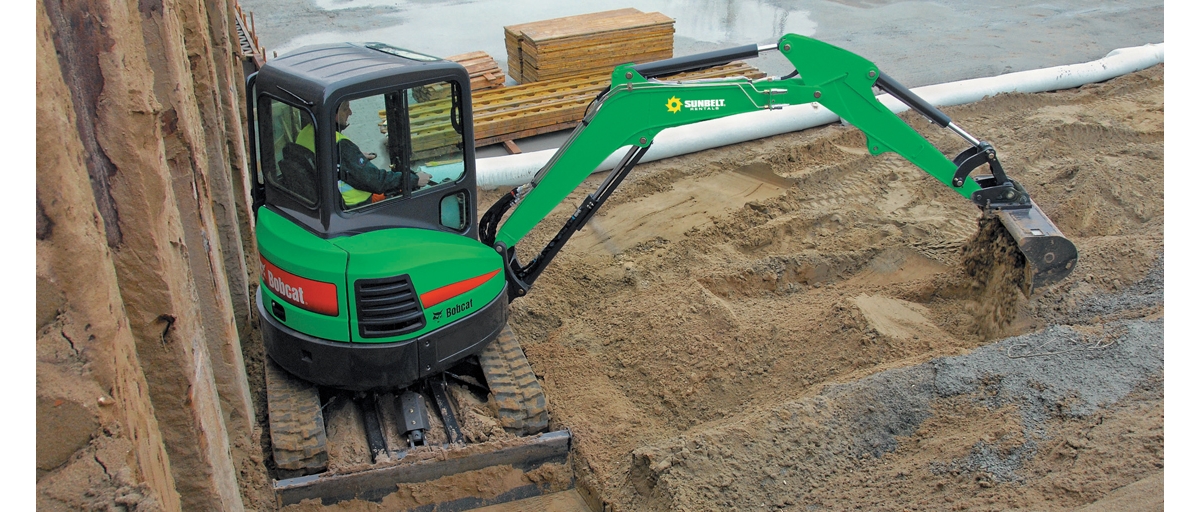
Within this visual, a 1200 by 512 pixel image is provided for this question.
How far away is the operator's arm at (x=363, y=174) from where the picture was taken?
521 centimetres

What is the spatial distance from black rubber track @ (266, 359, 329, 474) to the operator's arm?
1.43m

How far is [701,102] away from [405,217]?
2.12 meters

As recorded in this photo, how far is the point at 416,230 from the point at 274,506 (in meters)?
1.86

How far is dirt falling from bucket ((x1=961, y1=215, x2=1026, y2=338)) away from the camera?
667 cm

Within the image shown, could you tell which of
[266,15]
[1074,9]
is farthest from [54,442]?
[1074,9]

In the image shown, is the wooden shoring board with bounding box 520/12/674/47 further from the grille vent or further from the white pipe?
the grille vent

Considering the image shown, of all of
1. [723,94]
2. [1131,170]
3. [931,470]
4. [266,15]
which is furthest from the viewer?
[266,15]

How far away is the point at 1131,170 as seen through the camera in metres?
9.27

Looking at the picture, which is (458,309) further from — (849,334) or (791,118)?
(791,118)

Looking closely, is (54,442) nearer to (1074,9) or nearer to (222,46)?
(222,46)

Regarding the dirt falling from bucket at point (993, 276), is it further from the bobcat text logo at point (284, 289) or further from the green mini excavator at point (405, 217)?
the bobcat text logo at point (284, 289)

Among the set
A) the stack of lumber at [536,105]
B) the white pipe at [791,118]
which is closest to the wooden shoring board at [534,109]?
the stack of lumber at [536,105]

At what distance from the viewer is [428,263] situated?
5367mm

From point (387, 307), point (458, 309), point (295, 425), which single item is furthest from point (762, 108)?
point (295, 425)
